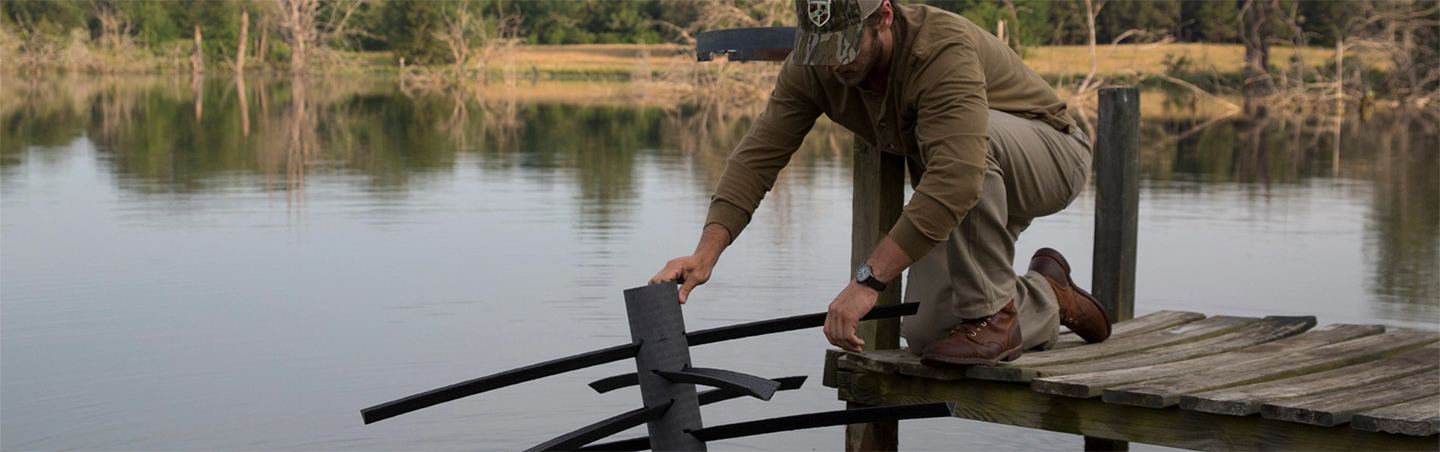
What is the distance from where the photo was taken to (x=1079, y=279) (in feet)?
24.4

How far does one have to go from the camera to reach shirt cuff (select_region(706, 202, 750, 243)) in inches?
119

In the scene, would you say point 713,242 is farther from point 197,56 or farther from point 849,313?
point 197,56

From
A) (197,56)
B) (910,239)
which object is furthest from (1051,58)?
(910,239)

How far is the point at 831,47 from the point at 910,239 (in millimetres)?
389

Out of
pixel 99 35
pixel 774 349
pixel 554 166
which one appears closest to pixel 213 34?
pixel 99 35

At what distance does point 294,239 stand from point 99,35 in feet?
160

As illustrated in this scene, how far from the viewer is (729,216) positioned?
9.96 ft

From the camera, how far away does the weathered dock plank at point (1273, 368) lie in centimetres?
308

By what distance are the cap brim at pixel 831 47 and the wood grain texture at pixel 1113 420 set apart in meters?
0.90

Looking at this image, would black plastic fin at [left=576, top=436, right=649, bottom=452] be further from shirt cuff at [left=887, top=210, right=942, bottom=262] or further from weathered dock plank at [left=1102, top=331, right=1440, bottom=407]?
weathered dock plank at [left=1102, top=331, right=1440, bottom=407]

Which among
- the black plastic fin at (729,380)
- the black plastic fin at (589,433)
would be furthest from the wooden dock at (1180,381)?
the black plastic fin at (589,433)

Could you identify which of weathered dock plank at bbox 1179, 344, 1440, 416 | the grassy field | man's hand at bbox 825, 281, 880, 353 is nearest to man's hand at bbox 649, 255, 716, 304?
man's hand at bbox 825, 281, 880, 353

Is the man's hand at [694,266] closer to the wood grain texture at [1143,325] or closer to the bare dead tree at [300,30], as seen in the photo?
the wood grain texture at [1143,325]

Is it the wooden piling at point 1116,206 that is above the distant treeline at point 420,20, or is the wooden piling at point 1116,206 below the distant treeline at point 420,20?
below
